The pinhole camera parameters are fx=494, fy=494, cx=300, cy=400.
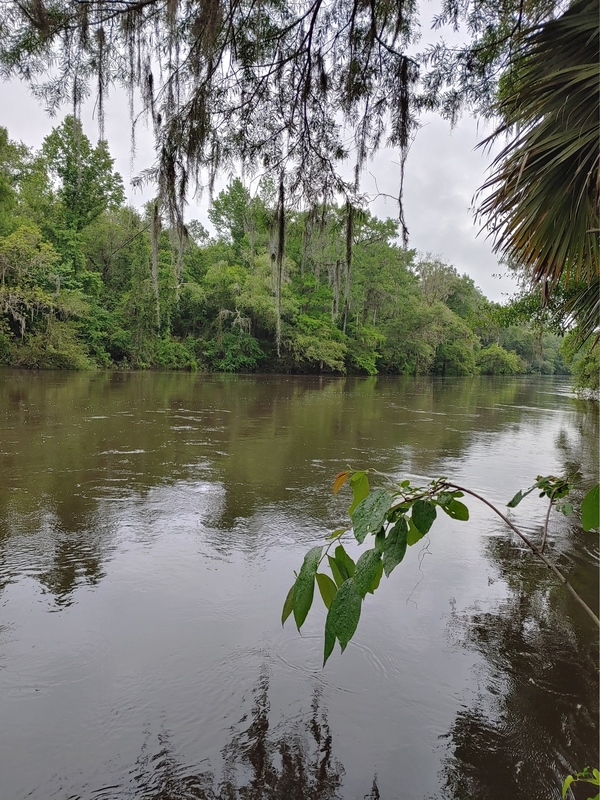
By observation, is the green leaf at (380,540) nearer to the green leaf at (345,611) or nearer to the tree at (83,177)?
the green leaf at (345,611)

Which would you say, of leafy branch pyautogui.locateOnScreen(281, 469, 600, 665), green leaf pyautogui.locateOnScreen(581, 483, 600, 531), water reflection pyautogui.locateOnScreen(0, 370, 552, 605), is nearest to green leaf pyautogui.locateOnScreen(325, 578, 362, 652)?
leafy branch pyautogui.locateOnScreen(281, 469, 600, 665)

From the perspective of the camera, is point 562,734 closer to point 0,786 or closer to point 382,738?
point 382,738

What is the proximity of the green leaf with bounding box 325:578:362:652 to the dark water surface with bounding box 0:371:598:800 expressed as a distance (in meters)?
1.67

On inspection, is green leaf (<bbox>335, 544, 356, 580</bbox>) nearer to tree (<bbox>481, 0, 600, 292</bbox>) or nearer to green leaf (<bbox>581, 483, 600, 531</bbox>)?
green leaf (<bbox>581, 483, 600, 531</bbox>)

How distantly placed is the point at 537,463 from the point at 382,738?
6.77 m

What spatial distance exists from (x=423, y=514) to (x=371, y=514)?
5.0 inches

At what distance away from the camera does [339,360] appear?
3459 centimetres

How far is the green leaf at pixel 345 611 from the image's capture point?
68 centimetres

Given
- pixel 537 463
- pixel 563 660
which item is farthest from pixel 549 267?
pixel 537 463

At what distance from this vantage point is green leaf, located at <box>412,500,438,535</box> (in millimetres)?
863

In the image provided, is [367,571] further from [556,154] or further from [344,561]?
[556,154]

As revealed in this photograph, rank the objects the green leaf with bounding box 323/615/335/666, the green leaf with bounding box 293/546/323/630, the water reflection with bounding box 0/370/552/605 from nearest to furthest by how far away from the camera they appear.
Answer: the green leaf with bounding box 323/615/335/666 → the green leaf with bounding box 293/546/323/630 → the water reflection with bounding box 0/370/552/605

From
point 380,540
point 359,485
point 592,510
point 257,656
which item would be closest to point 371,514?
point 380,540

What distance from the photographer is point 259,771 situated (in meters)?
1.96
